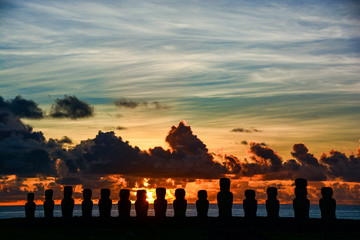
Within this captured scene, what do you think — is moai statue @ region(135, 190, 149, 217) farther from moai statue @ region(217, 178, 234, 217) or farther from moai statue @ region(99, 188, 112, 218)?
moai statue @ region(217, 178, 234, 217)

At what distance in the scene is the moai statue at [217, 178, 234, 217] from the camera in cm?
5600

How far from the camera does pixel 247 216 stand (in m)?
55.9

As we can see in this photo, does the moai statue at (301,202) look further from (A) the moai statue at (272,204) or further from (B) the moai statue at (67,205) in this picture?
(B) the moai statue at (67,205)

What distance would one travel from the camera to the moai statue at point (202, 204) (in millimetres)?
58556

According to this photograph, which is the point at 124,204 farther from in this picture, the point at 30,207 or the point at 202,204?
the point at 30,207

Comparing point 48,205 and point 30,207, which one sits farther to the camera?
point 30,207

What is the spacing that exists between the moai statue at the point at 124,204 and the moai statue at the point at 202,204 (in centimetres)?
724

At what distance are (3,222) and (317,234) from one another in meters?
33.4

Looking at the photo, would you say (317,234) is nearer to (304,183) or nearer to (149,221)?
(304,183)

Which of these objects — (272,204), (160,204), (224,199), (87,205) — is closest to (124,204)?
(160,204)

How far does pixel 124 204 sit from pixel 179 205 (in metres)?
5.75

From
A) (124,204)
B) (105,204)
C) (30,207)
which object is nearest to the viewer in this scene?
(124,204)

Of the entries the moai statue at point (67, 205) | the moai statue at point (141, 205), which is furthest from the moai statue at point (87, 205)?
the moai statue at point (141, 205)

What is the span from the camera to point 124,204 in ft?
195
